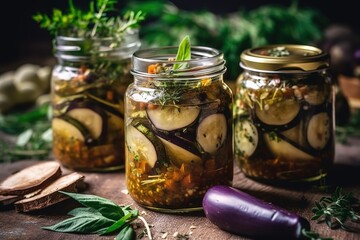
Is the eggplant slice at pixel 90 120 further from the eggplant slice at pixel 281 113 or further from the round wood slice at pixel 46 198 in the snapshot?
the eggplant slice at pixel 281 113

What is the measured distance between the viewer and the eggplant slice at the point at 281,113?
6.49 feet

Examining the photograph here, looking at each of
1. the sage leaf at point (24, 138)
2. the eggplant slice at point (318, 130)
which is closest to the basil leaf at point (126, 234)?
the eggplant slice at point (318, 130)

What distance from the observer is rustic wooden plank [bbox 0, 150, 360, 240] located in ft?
5.72

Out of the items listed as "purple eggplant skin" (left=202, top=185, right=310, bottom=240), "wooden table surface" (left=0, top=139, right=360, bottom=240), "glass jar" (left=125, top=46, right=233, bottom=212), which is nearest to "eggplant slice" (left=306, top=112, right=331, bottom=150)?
"wooden table surface" (left=0, top=139, right=360, bottom=240)

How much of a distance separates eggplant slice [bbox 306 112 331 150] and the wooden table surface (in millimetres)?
169

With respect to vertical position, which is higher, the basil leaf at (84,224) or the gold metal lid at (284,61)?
the gold metal lid at (284,61)

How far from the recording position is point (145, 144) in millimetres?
1845

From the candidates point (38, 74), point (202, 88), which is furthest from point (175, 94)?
point (38, 74)

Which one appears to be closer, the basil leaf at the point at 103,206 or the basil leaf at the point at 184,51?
the basil leaf at the point at 103,206

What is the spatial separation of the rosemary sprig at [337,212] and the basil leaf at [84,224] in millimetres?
639

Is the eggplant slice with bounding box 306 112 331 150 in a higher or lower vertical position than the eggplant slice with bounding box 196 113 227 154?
lower

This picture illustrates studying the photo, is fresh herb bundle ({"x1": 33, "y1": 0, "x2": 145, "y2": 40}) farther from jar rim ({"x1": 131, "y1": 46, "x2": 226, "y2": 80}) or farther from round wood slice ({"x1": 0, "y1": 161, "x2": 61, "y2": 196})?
round wood slice ({"x1": 0, "y1": 161, "x2": 61, "y2": 196})

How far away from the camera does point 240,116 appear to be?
6.96ft

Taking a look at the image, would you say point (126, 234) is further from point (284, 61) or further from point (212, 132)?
point (284, 61)
